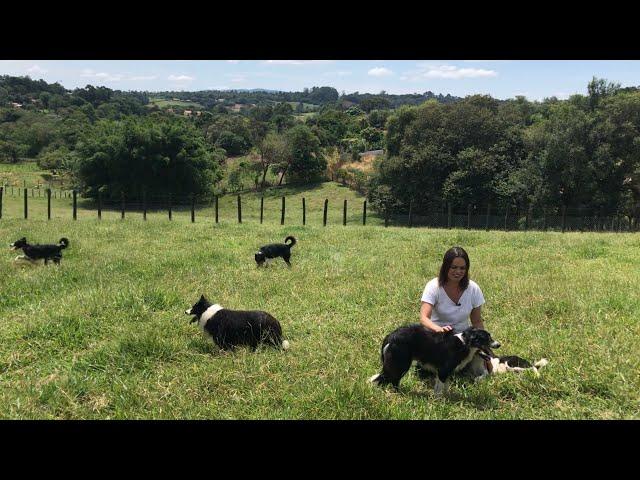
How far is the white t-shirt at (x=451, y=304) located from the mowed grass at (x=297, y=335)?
2.22 feet

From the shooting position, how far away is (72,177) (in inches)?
2450

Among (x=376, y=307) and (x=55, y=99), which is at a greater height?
(x=55, y=99)

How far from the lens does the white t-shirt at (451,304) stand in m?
5.27

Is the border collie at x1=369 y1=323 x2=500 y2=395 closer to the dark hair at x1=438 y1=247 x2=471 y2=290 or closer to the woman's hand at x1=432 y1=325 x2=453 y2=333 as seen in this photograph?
the woman's hand at x1=432 y1=325 x2=453 y2=333

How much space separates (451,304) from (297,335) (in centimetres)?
229

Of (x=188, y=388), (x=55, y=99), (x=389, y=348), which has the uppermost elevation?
(x=55, y=99)

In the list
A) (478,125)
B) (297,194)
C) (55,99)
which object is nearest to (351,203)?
(297,194)

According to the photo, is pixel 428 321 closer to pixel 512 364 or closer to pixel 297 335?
pixel 512 364

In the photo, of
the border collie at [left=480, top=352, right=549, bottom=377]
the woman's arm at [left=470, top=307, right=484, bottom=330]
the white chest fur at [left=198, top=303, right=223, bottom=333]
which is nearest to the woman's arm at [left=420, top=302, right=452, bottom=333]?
the woman's arm at [left=470, top=307, right=484, bottom=330]


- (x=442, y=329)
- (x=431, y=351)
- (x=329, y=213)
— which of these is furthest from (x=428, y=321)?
(x=329, y=213)

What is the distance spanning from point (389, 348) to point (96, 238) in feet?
40.4

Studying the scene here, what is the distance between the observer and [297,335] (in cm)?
656
